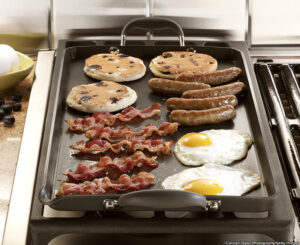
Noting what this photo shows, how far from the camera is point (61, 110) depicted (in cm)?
326

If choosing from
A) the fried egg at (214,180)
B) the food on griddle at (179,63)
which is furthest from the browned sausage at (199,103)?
the fried egg at (214,180)

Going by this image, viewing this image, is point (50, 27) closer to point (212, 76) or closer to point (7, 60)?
point (7, 60)

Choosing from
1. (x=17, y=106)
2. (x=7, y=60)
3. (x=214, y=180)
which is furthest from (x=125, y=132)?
(x=7, y=60)

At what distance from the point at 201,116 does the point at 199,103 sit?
0.12 m

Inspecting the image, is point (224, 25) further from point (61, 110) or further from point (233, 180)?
point (233, 180)

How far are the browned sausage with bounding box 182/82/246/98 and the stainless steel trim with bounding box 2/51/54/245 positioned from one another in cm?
86

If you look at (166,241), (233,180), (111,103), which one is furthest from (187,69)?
(166,241)

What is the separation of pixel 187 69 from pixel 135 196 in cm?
160

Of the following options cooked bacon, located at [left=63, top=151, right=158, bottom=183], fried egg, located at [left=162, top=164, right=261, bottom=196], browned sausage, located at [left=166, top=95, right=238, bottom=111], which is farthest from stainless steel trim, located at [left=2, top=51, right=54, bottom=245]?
browned sausage, located at [left=166, top=95, right=238, bottom=111]

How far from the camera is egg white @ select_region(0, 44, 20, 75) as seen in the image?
3475 mm

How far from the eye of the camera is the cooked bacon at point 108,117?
10.0 feet

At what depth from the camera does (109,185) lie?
2490 mm

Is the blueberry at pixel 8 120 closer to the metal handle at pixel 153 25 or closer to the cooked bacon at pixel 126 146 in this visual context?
the cooked bacon at pixel 126 146

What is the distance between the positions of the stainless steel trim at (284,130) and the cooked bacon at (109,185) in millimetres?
696
